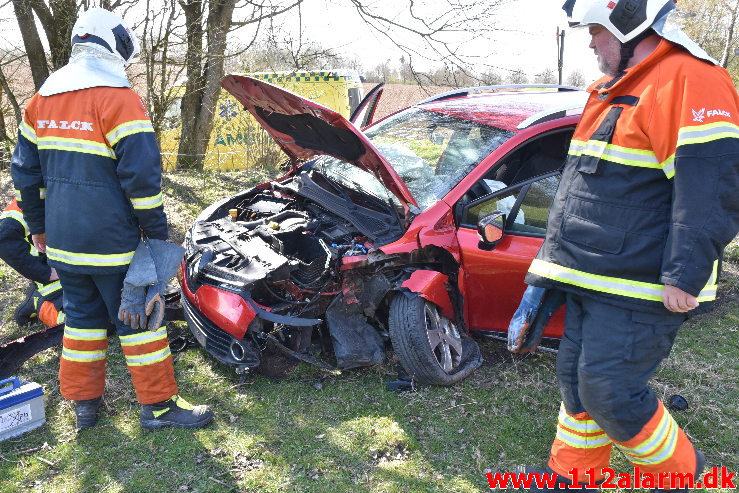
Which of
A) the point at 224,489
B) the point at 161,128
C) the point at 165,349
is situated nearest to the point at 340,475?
the point at 224,489

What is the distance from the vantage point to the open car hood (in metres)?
3.55

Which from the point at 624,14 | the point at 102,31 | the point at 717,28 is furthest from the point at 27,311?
the point at 717,28

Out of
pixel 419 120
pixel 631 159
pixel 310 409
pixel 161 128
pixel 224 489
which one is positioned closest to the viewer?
pixel 631 159

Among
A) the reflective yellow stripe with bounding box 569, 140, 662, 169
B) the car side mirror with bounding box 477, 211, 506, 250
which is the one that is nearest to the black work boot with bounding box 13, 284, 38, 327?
the car side mirror with bounding box 477, 211, 506, 250

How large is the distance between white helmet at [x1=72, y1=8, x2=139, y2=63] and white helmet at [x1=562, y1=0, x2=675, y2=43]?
2.17 meters

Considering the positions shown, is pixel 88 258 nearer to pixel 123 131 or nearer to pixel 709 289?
pixel 123 131

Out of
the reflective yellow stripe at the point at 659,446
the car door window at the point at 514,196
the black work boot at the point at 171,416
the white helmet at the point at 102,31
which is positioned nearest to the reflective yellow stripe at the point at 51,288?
the black work boot at the point at 171,416

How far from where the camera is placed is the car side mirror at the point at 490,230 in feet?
11.5

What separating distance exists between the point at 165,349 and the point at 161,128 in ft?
23.8

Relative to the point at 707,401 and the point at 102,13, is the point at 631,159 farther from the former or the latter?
the point at 102,13

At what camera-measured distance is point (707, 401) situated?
361 cm

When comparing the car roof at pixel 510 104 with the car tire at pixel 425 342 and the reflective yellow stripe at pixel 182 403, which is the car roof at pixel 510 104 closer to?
the car tire at pixel 425 342

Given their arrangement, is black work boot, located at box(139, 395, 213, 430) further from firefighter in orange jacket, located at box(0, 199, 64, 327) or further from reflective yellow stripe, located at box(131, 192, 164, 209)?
firefighter in orange jacket, located at box(0, 199, 64, 327)

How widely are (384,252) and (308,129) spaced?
1.03m
